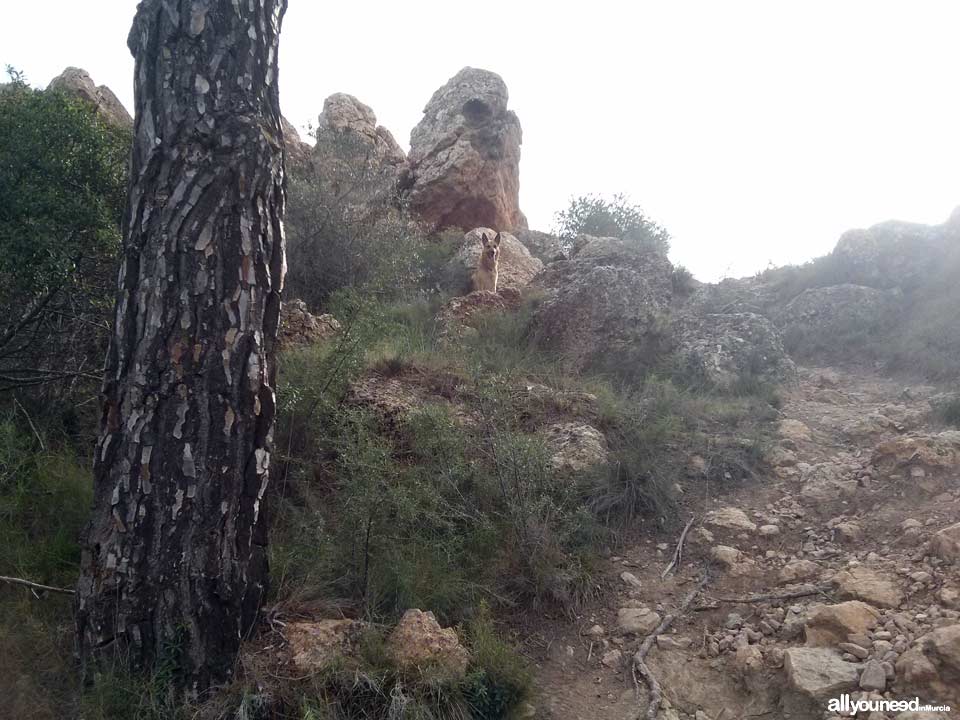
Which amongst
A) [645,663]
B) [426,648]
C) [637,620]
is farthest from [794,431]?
[426,648]

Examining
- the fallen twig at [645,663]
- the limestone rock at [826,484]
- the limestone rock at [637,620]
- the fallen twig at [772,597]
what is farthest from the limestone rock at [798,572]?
the limestone rock at [826,484]

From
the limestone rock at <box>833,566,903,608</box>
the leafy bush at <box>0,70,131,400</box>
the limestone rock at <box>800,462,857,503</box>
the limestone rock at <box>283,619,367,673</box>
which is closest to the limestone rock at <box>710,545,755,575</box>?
the limestone rock at <box>833,566,903,608</box>

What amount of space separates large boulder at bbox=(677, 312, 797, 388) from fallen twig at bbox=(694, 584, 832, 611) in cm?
379

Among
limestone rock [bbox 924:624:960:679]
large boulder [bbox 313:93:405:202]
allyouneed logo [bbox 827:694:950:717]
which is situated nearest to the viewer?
allyouneed logo [bbox 827:694:950:717]

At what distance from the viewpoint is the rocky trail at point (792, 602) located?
3264 mm

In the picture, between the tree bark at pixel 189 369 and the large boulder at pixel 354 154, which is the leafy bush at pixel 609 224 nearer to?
the large boulder at pixel 354 154

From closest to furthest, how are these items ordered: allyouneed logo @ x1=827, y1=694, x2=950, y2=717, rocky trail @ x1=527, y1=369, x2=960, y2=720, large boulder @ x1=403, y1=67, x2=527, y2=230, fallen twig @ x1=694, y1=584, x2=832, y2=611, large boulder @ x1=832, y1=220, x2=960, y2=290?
1. allyouneed logo @ x1=827, y1=694, x2=950, y2=717
2. rocky trail @ x1=527, y1=369, x2=960, y2=720
3. fallen twig @ x1=694, y1=584, x2=832, y2=611
4. large boulder @ x1=832, y1=220, x2=960, y2=290
5. large boulder @ x1=403, y1=67, x2=527, y2=230

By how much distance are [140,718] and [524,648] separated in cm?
185

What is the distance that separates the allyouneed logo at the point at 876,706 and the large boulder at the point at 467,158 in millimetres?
10639

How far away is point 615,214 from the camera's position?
14.8 meters

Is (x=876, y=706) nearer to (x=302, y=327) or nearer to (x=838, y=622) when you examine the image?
(x=838, y=622)

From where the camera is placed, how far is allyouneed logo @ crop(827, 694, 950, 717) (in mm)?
2938

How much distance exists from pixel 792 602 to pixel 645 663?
895 millimetres

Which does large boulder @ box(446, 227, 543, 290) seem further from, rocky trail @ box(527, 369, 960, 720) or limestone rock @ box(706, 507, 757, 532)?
rocky trail @ box(527, 369, 960, 720)
